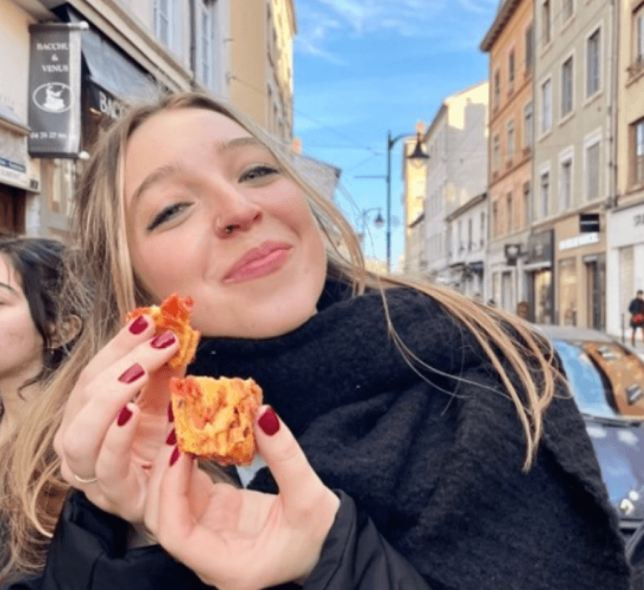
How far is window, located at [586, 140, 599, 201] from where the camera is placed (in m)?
22.6

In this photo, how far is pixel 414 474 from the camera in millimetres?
1335

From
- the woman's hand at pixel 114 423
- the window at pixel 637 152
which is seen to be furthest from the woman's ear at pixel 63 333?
the window at pixel 637 152

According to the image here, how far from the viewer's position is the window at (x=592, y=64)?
2241 centimetres

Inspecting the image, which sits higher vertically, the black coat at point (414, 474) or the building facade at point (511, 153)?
the building facade at point (511, 153)

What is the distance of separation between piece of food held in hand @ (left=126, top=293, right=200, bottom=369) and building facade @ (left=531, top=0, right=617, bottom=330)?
859 inches

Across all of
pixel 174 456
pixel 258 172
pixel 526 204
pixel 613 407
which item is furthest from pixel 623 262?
pixel 174 456

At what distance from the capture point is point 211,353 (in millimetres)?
1572

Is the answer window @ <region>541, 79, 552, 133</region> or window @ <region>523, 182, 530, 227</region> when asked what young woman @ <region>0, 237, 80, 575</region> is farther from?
window @ <region>523, 182, 530, 227</region>

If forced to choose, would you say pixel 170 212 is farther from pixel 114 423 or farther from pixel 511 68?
pixel 511 68

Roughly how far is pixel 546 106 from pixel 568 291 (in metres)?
7.23

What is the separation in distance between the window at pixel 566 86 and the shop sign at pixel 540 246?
452 centimetres

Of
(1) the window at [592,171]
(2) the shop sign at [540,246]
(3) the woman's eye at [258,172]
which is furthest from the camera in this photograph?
(2) the shop sign at [540,246]

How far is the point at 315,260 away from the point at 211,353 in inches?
12.0

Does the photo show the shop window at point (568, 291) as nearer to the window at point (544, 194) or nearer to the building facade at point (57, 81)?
the window at point (544, 194)
